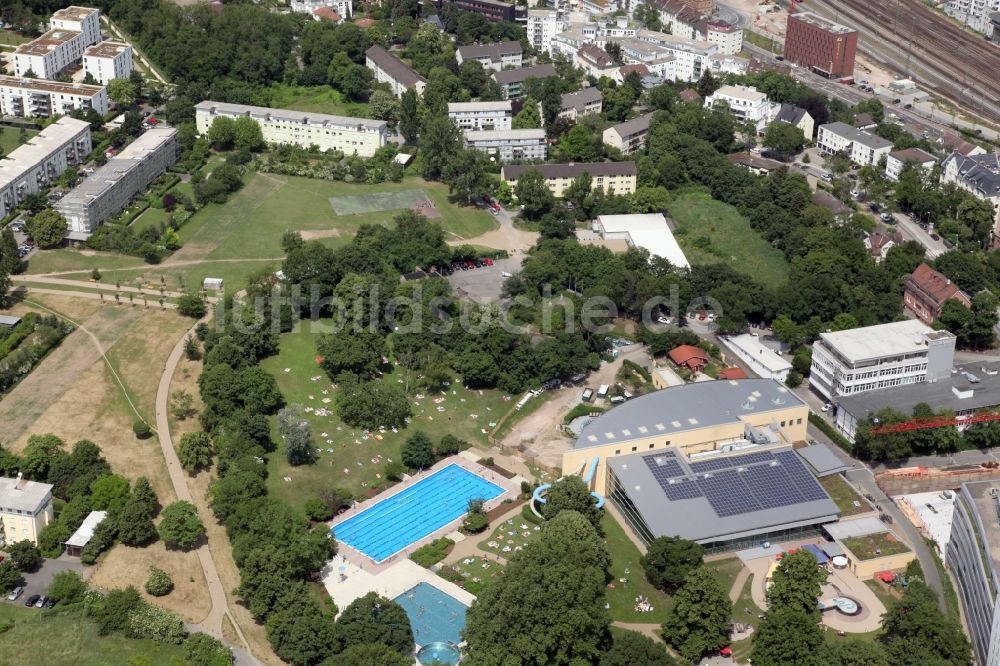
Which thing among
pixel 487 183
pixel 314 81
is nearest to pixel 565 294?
pixel 487 183

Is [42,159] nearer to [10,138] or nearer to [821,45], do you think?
[10,138]

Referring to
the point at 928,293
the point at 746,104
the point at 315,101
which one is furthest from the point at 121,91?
the point at 928,293

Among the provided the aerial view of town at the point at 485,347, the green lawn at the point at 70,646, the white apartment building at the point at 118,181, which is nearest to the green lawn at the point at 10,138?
the aerial view of town at the point at 485,347

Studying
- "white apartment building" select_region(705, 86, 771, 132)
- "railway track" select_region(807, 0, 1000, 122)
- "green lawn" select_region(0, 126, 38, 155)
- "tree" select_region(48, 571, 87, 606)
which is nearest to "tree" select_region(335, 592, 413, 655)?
"tree" select_region(48, 571, 87, 606)

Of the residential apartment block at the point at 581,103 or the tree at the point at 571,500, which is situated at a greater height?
the residential apartment block at the point at 581,103

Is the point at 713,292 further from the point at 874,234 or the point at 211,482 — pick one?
the point at 211,482

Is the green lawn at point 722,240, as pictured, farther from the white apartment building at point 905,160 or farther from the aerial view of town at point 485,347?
the white apartment building at point 905,160

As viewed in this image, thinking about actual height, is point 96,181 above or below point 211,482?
above
